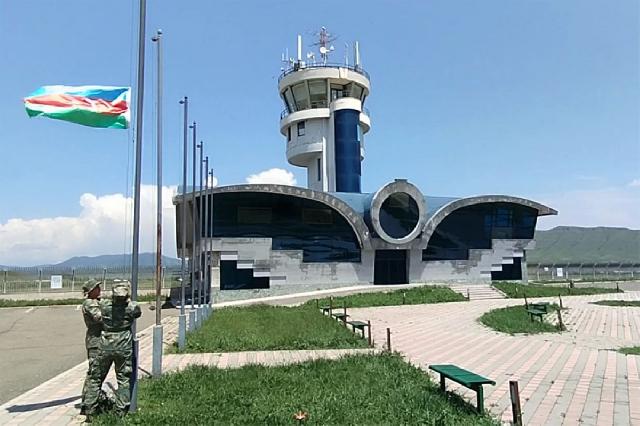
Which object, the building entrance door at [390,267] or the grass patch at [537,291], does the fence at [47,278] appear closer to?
the building entrance door at [390,267]

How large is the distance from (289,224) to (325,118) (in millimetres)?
13768

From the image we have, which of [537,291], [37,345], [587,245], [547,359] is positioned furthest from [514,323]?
[587,245]

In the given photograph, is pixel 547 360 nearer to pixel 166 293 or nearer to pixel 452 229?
pixel 452 229

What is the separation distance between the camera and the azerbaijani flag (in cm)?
757

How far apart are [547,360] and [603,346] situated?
292cm

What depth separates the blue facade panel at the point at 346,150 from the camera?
43.3 meters

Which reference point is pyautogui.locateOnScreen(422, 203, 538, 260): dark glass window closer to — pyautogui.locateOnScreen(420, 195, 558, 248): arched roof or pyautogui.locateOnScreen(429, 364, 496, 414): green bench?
pyautogui.locateOnScreen(420, 195, 558, 248): arched roof

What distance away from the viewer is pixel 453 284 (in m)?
37.3

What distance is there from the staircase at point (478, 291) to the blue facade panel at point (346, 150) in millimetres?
12757

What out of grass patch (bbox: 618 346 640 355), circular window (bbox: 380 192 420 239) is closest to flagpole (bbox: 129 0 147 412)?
grass patch (bbox: 618 346 640 355)

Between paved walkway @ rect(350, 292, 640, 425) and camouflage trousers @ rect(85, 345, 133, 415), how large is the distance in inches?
195

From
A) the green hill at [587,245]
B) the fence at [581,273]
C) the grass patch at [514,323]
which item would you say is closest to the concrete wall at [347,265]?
the fence at [581,273]

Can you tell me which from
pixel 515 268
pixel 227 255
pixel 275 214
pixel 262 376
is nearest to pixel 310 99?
pixel 275 214

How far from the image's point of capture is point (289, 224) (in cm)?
3434
